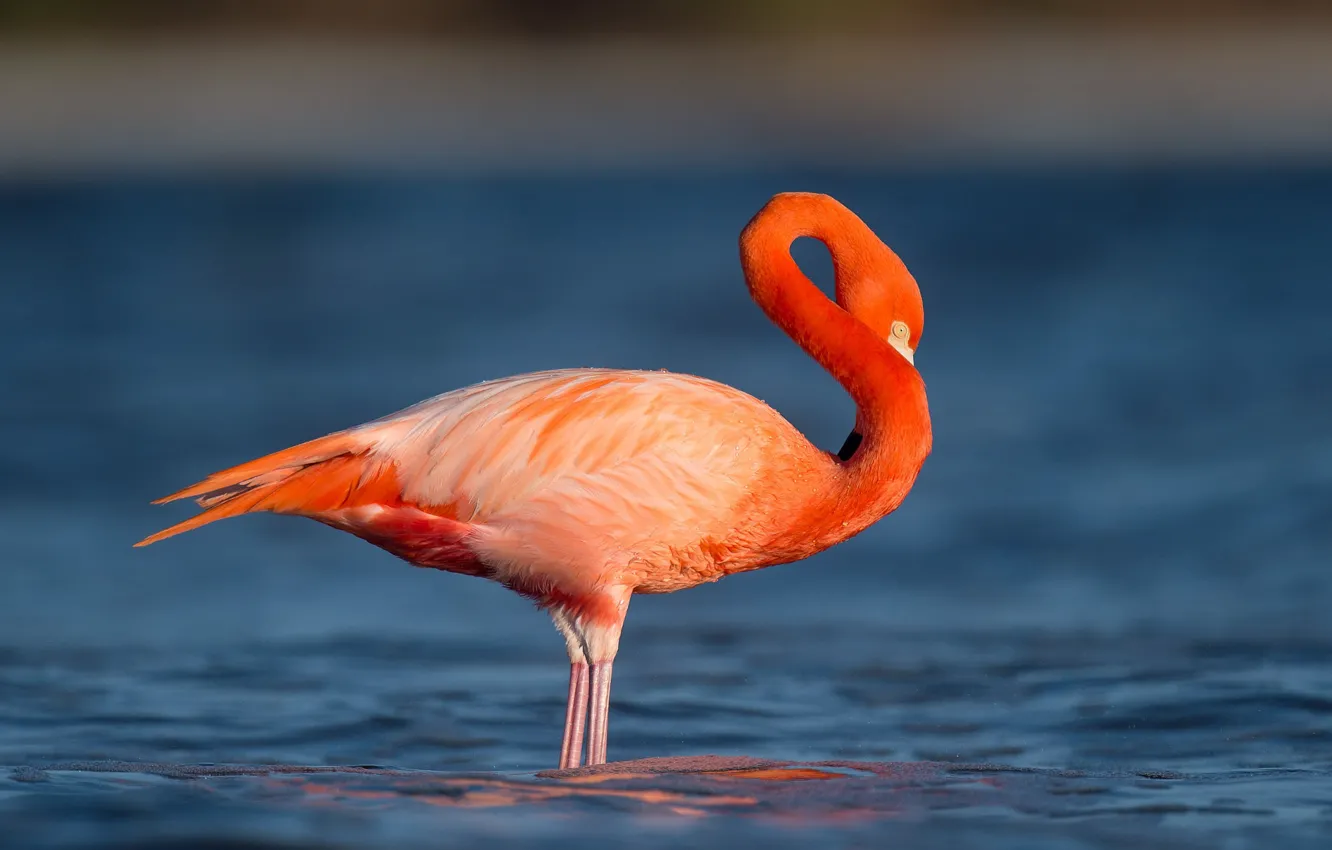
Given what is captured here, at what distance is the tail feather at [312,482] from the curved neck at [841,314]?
1219mm

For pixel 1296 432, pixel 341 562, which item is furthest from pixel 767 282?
pixel 1296 432

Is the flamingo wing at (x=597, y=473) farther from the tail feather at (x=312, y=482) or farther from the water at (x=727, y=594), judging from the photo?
the water at (x=727, y=594)

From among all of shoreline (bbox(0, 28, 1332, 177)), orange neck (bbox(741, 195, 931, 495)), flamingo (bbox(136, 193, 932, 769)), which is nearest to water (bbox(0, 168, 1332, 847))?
flamingo (bbox(136, 193, 932, 769))

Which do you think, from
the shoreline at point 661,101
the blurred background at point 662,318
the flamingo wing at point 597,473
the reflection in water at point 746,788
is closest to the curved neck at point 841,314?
the flamingo wing at point 597,473

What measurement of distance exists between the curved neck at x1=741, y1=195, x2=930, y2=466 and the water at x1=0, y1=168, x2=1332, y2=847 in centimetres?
97

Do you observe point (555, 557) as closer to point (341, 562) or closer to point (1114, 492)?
point (341, 562)

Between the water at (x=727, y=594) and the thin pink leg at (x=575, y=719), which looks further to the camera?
the thin pink leg at (x=575, y=719)

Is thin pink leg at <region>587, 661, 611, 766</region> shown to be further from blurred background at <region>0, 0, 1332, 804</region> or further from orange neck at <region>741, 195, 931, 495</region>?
orange neck at <region>741, 195, 931, 495</region>

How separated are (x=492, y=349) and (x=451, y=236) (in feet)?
23.2

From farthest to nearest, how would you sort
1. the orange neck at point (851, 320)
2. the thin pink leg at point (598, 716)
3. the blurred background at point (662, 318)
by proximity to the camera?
the blurred background at point (662, 318), the orange neck at point (851, 320), the thin pink leg at point (598, 716)

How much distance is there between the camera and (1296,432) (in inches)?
429

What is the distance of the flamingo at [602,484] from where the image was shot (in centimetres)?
536

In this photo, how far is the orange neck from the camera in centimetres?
545

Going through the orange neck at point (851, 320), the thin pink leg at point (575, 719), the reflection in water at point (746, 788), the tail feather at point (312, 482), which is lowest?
the reflection in water at point (746, 788)
